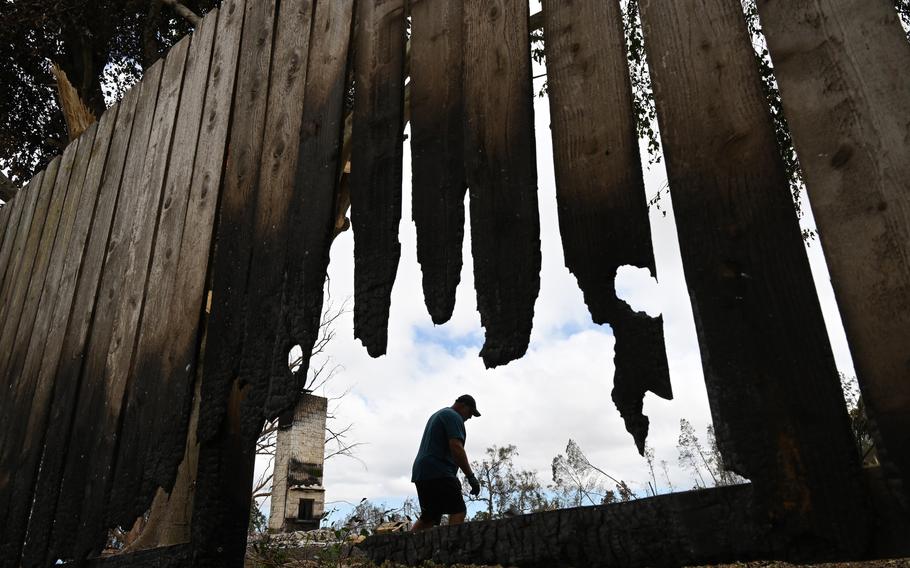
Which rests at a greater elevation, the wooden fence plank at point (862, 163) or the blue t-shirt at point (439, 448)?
the blue t-shirt at point (439, 448)

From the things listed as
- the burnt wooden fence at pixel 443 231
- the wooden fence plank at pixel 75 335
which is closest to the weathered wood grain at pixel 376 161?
the burnt wooden fence at pixel 443 231

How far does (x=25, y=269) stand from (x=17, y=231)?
362mm

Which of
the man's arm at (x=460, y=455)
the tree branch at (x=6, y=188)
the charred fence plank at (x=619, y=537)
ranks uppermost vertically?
the tree branch at (x=6, y=188)

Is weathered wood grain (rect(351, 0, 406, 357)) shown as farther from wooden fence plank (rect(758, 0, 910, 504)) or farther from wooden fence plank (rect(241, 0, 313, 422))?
wooden fence plank (rect(758, 0, 910, 504))

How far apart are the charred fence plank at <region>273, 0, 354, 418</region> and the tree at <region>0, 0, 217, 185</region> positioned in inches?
243

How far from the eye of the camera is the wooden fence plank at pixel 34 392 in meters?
2.38

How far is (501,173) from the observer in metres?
1.54

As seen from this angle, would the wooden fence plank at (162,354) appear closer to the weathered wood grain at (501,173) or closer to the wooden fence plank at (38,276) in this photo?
the wooden fence plank at (38,276)

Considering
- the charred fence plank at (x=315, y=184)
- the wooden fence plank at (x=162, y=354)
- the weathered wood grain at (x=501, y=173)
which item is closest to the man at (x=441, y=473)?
the wooden fence plank at (x=162, y=354)

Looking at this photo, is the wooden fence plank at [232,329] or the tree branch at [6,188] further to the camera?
→ the tree branch at [6,188]

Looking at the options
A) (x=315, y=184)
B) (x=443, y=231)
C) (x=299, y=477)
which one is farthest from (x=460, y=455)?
(x=443, y=231)

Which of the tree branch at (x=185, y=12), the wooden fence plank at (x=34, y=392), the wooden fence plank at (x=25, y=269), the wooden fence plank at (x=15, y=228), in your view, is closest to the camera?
the wooden fence plank at (x=34, y=392)

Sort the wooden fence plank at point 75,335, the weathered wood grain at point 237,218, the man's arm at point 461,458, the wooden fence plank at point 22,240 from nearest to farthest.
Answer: the weathered wood grain at point 237,218 → the wooden fence plank at point 75,335 → the wooden fence plank at point 22,240 → the man's arm at point 461,458

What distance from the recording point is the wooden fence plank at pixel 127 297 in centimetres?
207
